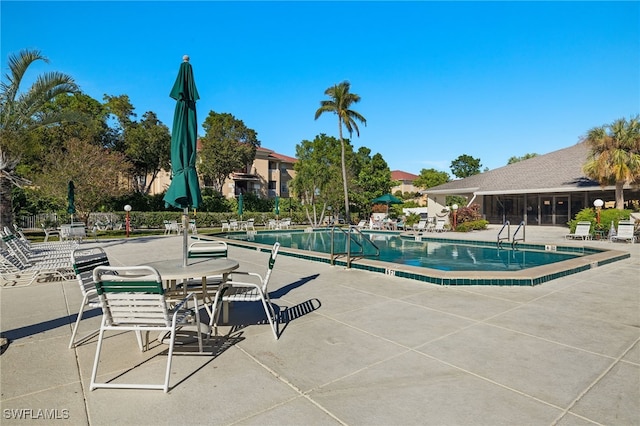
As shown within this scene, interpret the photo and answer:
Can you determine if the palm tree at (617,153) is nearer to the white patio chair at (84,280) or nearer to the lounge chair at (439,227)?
the lounge chair at (439,227)

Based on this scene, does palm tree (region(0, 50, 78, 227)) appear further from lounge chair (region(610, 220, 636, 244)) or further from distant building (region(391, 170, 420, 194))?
distant building (region(391, 170, 420, 194))

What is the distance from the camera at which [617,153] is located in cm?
1770

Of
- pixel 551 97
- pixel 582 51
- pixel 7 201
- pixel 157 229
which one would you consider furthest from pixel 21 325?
pixel 551 97

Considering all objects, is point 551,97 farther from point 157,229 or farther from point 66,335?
Result: point 157,229

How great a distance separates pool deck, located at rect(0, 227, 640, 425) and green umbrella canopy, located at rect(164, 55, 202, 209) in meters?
1.61

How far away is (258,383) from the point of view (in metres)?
2.88

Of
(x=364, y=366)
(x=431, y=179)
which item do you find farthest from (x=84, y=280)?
(x=431, y=179)

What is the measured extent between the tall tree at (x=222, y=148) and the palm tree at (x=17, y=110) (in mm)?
20791

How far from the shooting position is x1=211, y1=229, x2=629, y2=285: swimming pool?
21.4 ft

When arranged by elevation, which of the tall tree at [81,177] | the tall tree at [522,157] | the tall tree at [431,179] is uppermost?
the tall tree at [522,157]

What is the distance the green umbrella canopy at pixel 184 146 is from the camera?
4.29m

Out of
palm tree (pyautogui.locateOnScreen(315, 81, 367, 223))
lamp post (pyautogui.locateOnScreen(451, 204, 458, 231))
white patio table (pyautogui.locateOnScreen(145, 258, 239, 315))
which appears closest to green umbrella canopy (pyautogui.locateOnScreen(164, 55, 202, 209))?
white patio table (pyautogui.locateOnScreen(145, 258, 239, 315))

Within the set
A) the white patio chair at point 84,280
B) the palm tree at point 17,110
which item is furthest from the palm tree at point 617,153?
the palm tree at point 17,110

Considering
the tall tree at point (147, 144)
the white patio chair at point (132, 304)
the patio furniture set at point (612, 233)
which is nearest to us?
the white patio chair at point (132, 304)
